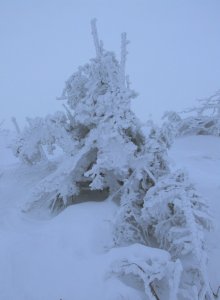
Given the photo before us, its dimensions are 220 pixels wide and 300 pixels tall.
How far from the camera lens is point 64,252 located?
3322mm

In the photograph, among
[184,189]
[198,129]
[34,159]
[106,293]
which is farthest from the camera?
[198,129]

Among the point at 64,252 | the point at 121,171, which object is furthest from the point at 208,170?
the point at 64,252

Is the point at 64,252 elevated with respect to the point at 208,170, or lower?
elevated

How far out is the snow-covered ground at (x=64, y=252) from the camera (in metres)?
2.83

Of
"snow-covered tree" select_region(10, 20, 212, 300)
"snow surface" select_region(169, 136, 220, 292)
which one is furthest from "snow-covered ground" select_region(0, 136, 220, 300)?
"snow-covered tree" select_region(10, 20, 212, 300)

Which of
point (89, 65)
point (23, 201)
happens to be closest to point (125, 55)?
point (89, 65)

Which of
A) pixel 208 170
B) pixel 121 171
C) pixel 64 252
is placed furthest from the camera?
pixel 208 170

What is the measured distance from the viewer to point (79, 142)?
5.00 metres

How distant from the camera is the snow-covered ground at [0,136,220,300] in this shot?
9.29 ft

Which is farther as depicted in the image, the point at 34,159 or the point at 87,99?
the point at 34,159

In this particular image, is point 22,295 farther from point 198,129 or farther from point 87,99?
point 198,129

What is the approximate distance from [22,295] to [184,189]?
5.91ft

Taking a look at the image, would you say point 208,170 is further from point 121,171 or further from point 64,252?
point 64,252

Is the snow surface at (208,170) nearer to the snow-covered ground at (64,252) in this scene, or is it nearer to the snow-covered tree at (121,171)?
the snow-covered ground at (64,252)
